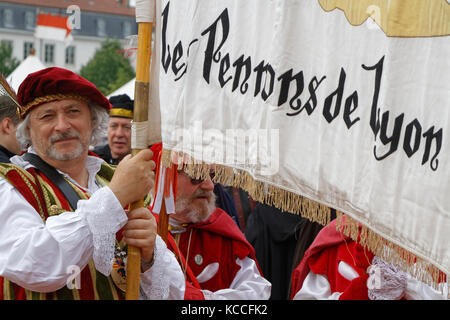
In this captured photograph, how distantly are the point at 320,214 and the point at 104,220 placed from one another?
0.85 metres

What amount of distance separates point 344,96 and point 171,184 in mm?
933

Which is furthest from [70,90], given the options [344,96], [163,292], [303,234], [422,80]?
[303,234]

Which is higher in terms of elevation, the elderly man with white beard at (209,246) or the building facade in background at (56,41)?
the building facade in background at (56,41)

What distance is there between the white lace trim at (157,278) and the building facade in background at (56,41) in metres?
1.12

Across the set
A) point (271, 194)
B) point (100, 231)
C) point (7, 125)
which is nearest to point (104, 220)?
point (100, 231)

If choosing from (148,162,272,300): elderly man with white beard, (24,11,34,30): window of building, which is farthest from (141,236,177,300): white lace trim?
(24,11,34,30): window of building

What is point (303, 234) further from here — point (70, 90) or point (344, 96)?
point (344, 96)

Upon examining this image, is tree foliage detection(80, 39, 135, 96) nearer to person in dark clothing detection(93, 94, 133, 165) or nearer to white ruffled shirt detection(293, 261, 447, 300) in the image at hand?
person in dark clothing detection(93, 94, 133, 165)

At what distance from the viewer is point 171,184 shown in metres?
2.62

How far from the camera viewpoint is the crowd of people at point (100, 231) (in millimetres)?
2359

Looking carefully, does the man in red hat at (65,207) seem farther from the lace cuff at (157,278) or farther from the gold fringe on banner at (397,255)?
the gold fringe on banner at (397,255)

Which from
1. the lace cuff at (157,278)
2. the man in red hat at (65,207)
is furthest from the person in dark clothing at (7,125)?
the lace cuff at (157,278)

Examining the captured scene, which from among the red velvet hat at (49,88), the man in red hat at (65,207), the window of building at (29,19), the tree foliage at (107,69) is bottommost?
the tree foliage at (107,69)

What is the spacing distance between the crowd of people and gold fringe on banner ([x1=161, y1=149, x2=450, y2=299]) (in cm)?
34
